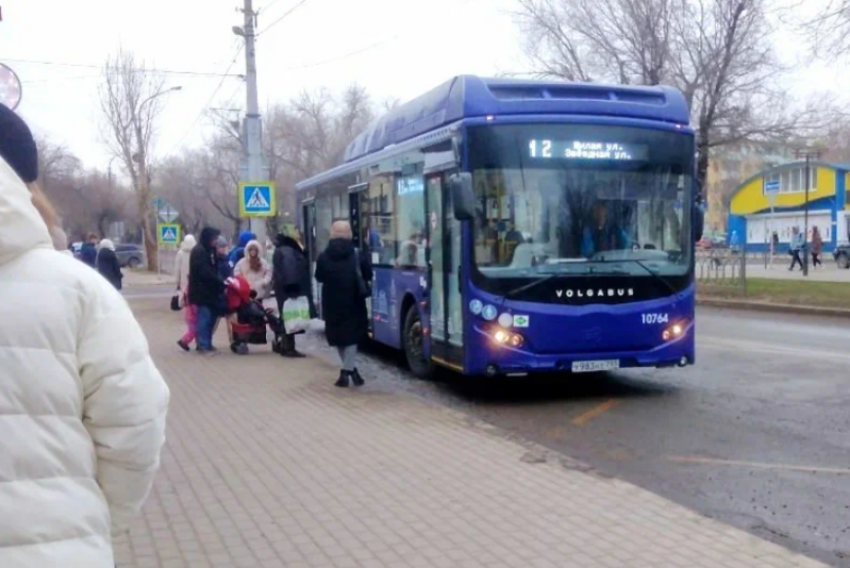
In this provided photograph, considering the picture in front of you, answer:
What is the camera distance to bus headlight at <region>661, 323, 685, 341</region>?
36.1ft

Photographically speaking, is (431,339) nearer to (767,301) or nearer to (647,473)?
(647,473)

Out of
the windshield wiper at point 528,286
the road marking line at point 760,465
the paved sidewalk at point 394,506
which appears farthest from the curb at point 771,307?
the road marking line at point 760,465

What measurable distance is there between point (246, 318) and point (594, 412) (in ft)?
22.0

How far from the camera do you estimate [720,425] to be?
953cm

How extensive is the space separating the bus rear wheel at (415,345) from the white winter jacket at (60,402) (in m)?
9.78

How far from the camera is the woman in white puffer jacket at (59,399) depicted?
2459 millimetres

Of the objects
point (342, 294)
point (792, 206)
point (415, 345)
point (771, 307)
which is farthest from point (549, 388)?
point (792, 206)

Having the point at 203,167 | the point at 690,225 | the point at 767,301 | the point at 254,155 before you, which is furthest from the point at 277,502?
the point at 203,167

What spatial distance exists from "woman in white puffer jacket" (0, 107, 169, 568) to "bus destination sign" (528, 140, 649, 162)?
8.33 meters

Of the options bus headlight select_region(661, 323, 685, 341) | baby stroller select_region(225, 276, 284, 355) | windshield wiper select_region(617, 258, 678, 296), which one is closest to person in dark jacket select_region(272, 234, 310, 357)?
baby stroller select_region(225, 276, 284, 355)

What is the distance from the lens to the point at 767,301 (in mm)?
24438

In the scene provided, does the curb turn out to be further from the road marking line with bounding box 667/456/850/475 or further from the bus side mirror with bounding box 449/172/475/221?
the road marking line with bounding box 667/456/850/475

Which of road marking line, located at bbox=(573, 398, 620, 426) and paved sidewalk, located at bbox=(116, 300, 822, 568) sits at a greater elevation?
paved sidewalk, located at bbox=(116, 300, 822, 568)

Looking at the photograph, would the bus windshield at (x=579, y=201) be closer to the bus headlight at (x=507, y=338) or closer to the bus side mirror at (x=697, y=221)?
the bus side mirror at (x=697, y=221)
